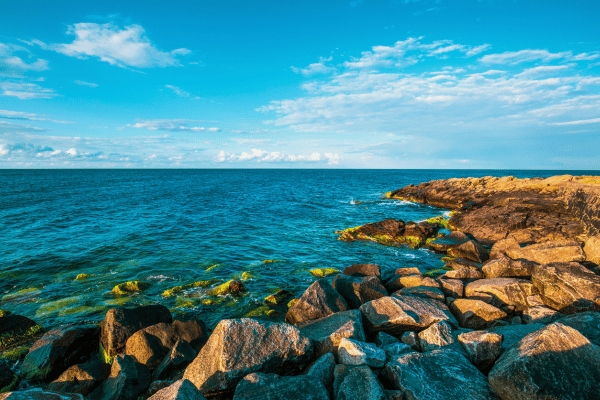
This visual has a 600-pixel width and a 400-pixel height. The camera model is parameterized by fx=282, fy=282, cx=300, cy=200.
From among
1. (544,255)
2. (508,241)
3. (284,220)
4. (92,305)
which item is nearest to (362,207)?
(284,220)

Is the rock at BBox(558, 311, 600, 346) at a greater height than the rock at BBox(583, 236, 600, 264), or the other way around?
the rock at BBox(583, 236, 600, 264)

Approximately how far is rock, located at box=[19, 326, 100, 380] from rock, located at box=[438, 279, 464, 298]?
13.7m

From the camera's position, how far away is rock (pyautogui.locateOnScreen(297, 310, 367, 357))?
7844 millimetres

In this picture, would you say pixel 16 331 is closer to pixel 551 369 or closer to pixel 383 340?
pixel 383 340

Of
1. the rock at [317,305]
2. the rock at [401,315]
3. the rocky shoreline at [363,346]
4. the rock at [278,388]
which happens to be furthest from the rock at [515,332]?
the rock at [278,388]

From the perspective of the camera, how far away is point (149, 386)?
25.1ft

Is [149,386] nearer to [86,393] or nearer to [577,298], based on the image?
[86,393]

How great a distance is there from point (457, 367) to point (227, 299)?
10.3m

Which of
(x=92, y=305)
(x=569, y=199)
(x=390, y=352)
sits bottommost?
(x=92, y=305)

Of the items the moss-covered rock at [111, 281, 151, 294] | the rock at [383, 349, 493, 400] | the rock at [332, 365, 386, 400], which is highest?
the rock at [383, 349, 493, 400]

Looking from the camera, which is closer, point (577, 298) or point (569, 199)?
point (577, 298)

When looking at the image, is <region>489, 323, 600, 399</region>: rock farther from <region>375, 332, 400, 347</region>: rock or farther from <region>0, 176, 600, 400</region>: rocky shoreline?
<region>375, 332, 400, 347</region>: rock

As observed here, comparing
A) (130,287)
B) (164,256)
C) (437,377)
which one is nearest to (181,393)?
(437,377)

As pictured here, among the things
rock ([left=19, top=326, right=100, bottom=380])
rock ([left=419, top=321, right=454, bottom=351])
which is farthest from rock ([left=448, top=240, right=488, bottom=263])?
rock ([left=19, top=326, right=100, bottom=380])
